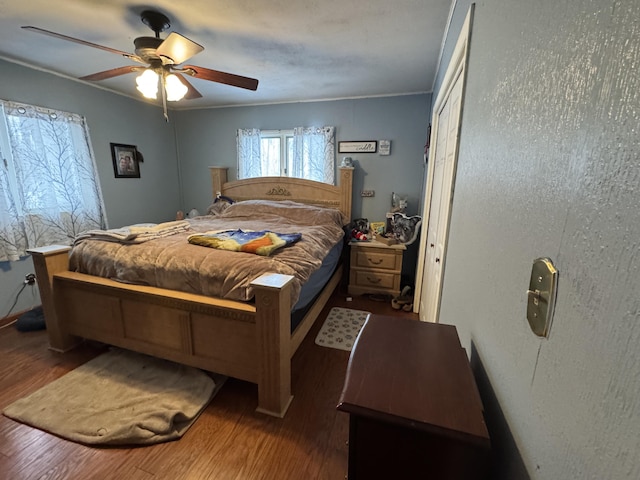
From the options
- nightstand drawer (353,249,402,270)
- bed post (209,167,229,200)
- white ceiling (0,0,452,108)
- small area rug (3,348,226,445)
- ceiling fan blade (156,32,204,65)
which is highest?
white ceiling (0,0,452,108)

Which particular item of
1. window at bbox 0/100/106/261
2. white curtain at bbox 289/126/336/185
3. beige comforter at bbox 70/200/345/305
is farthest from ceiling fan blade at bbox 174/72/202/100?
window at bbox 0/100/106/261

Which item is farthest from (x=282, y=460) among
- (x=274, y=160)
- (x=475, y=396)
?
(x=274, y=160)

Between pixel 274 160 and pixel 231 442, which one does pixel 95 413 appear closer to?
pixel 231 442

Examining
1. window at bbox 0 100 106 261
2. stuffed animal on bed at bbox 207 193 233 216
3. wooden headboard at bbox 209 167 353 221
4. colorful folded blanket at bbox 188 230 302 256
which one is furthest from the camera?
stuffed animal on bed at bbox 207 193 233 216

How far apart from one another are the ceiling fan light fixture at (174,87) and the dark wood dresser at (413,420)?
88.3 inches

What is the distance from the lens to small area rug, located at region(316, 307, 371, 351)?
2.40 m

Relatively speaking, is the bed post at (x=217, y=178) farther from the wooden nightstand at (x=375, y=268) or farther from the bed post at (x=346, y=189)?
the wooden nightstand at (x=375, y=268)

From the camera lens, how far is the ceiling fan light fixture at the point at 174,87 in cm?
203

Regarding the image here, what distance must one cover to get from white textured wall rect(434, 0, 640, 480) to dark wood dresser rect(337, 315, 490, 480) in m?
0.08

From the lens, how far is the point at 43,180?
283cm

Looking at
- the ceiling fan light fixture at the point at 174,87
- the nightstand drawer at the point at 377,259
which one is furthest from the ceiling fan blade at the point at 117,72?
the nightstand drawer at the point at 377,259

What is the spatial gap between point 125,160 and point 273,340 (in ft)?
11.1

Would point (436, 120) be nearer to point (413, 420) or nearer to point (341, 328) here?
point (341, 328)

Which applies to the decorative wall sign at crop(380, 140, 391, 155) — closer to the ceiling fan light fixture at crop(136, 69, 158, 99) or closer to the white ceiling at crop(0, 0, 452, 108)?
the white ceiling at crop(0, 0, 452, 108)
